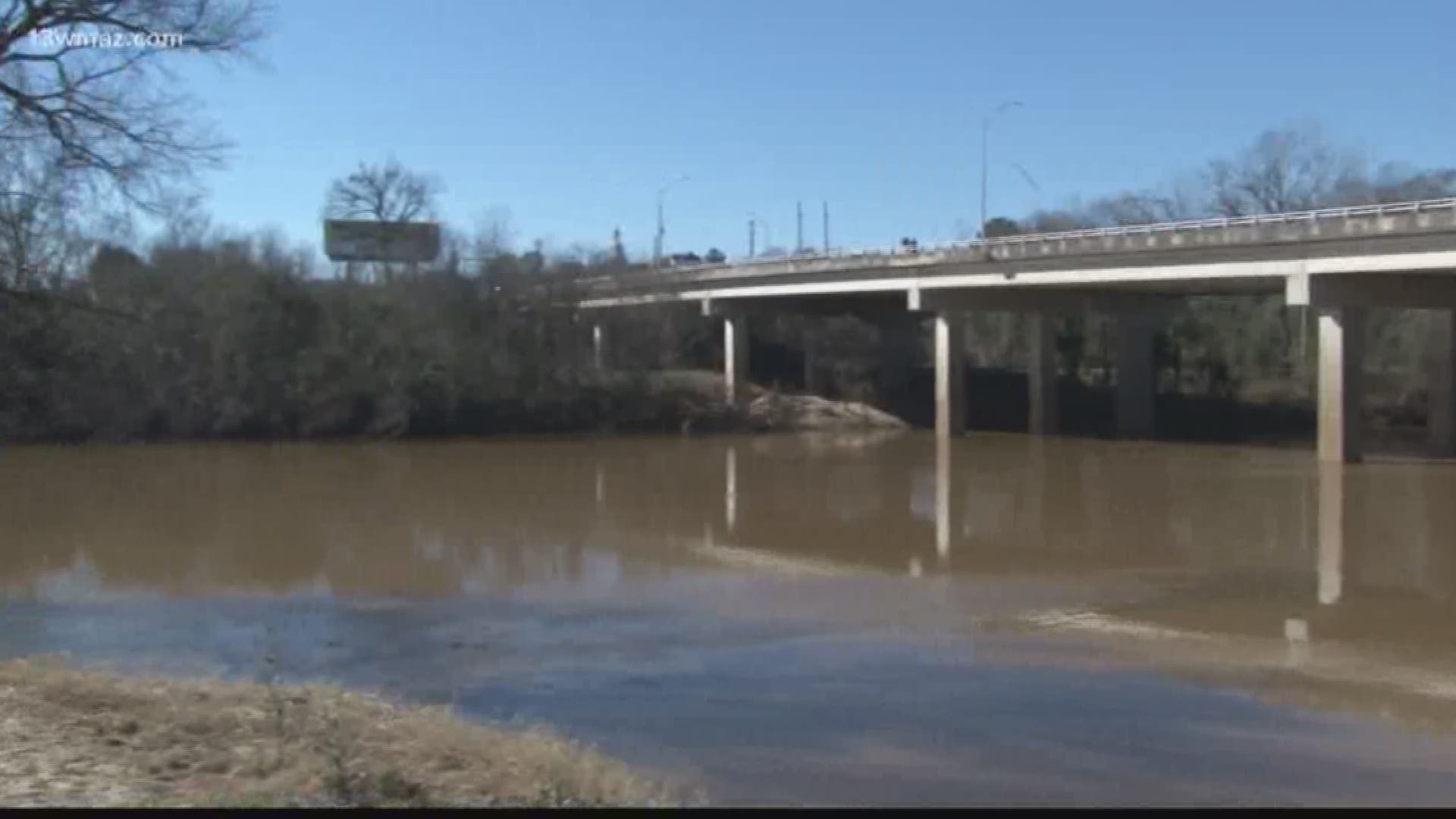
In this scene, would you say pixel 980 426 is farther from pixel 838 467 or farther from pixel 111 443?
pixel 111 443

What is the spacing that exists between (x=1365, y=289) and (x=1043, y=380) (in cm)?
2208

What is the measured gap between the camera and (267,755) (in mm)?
8812

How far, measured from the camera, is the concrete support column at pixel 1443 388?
4919cm

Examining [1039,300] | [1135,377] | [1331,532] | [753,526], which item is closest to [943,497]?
[753,526]

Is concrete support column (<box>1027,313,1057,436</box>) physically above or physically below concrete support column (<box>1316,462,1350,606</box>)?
above

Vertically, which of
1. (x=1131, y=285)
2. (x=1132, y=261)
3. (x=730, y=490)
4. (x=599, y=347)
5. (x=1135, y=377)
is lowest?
(x=730, y=490)

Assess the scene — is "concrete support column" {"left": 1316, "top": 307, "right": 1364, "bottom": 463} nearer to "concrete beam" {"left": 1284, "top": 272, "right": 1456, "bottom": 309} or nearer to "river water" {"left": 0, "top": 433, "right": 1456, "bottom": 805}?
"concrete beam" {"left": 1284, "top": 272, "right": 1456, "bottom": 309}

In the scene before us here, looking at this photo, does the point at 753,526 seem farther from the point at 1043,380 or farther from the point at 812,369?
the point at 812,369

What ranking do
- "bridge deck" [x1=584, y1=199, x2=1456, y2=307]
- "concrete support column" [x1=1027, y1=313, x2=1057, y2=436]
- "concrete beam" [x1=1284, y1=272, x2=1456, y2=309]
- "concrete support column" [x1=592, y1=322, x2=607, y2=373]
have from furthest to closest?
"concrete support column" [x1=592, y1=322, x2=607, y2=373] → "concrete support column" [x1=1027, y1=313, x2=1057, y2=436] → "concrete beam" [x1=1284, y1=272, x2=1456, y2=309] → "bridge deck" [x1=584, y1=199, x2=1456, y2=307]

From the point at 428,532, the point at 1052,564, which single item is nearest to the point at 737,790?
the point at 1052,564

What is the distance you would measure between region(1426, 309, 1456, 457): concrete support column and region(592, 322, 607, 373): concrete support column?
34.2 meters

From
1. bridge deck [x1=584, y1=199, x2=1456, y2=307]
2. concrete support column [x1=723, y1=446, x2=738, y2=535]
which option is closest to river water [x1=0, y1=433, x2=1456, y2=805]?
concrete support column [x1=723, y1=446, x2=738, y2=535]

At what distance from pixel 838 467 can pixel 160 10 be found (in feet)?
115

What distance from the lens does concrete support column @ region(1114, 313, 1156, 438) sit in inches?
2483
